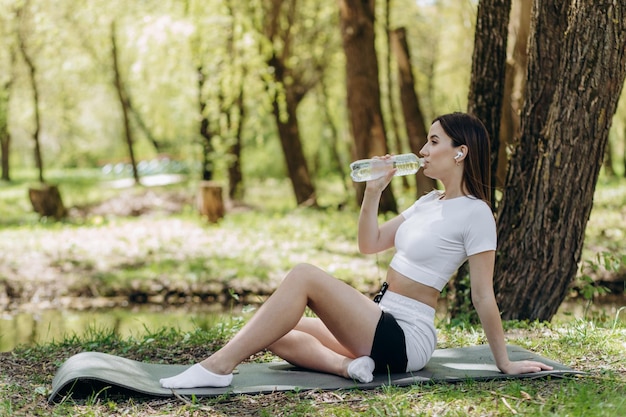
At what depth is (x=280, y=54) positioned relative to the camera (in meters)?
16.9

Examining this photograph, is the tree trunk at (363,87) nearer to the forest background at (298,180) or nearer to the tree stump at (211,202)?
the forest background at (298,180)

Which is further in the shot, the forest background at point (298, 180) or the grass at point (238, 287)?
the forest background at point (298, 180)

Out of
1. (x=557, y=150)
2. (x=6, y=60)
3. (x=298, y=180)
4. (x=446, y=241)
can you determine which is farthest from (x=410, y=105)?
(x=6, y=60)

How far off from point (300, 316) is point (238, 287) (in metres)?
6.40

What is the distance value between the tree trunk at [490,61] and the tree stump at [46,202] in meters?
12.0

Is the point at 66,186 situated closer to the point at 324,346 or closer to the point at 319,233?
the point at 319,233

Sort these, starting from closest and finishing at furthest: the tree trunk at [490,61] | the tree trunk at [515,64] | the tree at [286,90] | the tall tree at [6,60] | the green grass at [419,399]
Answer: the green grass at [419,399] < the tree trunk at [490,61] < the tree trunk at [515,64] < the tree at [286,90] < the tall tree at [6,60]

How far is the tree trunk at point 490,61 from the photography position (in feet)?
19.5

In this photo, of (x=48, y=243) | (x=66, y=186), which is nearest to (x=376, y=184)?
(x=48, y=243)

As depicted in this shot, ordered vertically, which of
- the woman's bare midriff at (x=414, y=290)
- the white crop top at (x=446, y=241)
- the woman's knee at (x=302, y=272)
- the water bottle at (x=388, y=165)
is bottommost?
the woman's bare midriff at (x=414, y=290)

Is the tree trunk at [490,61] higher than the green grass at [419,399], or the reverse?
the tree trunk at [490,61]

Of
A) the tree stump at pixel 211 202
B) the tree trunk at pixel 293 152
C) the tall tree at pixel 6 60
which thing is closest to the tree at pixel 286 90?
the tree trunk at pixel 293 152

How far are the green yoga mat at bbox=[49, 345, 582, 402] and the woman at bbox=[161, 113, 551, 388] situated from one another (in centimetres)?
7

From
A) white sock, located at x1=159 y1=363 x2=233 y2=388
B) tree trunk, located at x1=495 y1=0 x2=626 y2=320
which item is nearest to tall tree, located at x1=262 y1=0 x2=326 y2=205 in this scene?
tree trunk, located at x1=495 y1=0 x2=626 y2=320
